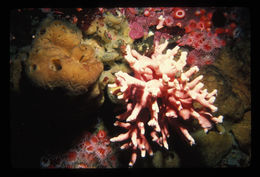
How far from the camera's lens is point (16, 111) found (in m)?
2.84

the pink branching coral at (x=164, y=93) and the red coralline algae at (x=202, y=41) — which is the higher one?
the red coralline algae at (x=202, y=41)

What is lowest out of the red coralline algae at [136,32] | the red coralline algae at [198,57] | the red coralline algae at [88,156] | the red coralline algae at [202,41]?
the red coralline algae at [88,156]

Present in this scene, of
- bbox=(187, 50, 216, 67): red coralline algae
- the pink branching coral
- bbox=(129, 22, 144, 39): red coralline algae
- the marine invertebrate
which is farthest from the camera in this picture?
bbox=(187, 50, 216, 67): red coralline algae

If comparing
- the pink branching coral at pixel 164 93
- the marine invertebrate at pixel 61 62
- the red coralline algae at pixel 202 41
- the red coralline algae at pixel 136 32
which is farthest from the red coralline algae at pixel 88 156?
the red coralline algae at pixel 202 41

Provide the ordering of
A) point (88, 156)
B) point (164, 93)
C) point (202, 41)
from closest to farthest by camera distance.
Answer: point (164, 93)
point (202, 41)
point (88, 156)

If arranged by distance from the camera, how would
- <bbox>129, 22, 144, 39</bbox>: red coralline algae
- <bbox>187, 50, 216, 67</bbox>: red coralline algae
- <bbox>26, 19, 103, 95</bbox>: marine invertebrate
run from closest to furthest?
1. <bbox>26, 19, 103, 95</bbox>: marine invertebrate
2. <bbox>129, 22, 144, 39</bbox>: red coralline algae
3. <bbox>187, 50, 216, 67</bbox>: red coralline algae

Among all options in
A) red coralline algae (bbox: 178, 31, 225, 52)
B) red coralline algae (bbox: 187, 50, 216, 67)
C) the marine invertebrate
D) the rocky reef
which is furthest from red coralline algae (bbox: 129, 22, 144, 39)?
red coralline algae (bbox: 187, 50, 216, 67)

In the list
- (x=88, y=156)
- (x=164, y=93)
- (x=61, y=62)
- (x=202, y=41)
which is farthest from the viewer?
(x=88, y=156)

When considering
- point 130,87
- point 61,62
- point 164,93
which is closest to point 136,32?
point 130,87

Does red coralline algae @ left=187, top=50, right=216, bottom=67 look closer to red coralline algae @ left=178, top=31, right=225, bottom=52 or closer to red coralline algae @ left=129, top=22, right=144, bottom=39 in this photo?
red coralline algae @ left=178, top=31, right=225, bottom=52

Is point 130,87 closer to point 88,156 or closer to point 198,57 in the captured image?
point 198,57

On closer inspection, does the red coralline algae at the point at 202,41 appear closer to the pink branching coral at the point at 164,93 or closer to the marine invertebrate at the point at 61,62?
the pink branching coral at the point at 164,93

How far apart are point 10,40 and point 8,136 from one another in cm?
171

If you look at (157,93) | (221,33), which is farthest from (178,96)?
(221,33)
